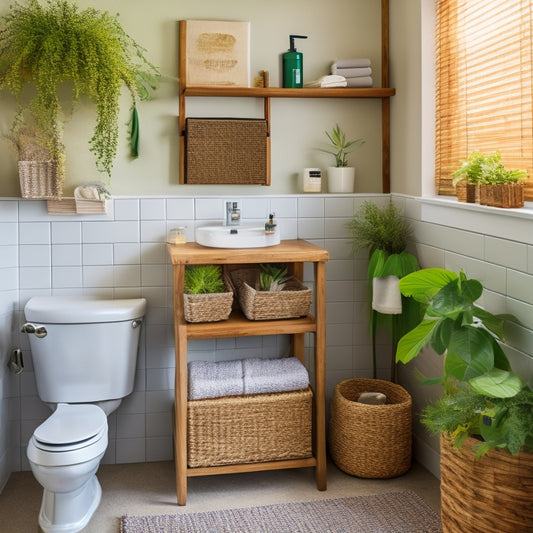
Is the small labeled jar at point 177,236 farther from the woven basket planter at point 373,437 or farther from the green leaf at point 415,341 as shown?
the green leaf at point 415,341

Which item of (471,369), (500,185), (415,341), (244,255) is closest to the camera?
(471,369)

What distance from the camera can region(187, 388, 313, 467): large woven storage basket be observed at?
3.02 metres

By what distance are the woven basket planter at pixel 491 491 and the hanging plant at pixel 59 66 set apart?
197cm

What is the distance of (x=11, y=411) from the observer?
129 inches

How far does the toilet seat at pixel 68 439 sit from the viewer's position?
8.62 ft

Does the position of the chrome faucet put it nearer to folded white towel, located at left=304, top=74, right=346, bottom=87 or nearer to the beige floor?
folded white towel, located at left=304, top=74, right=346, bottom=87

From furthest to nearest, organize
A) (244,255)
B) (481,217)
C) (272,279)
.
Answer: (272,279) → (244,255) → (481,217)

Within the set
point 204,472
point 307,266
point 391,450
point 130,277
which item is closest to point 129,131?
point 130,277

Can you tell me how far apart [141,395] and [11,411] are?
1.99ft

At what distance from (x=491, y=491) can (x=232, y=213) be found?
1687mm

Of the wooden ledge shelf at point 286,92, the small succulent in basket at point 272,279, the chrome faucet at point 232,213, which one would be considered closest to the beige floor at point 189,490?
the small succulent in basket at point 272,279

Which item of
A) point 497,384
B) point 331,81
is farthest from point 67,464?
point 331,81

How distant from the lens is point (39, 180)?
3135mm

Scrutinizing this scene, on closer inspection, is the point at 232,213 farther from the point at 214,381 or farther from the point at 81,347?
the point at 81,347
